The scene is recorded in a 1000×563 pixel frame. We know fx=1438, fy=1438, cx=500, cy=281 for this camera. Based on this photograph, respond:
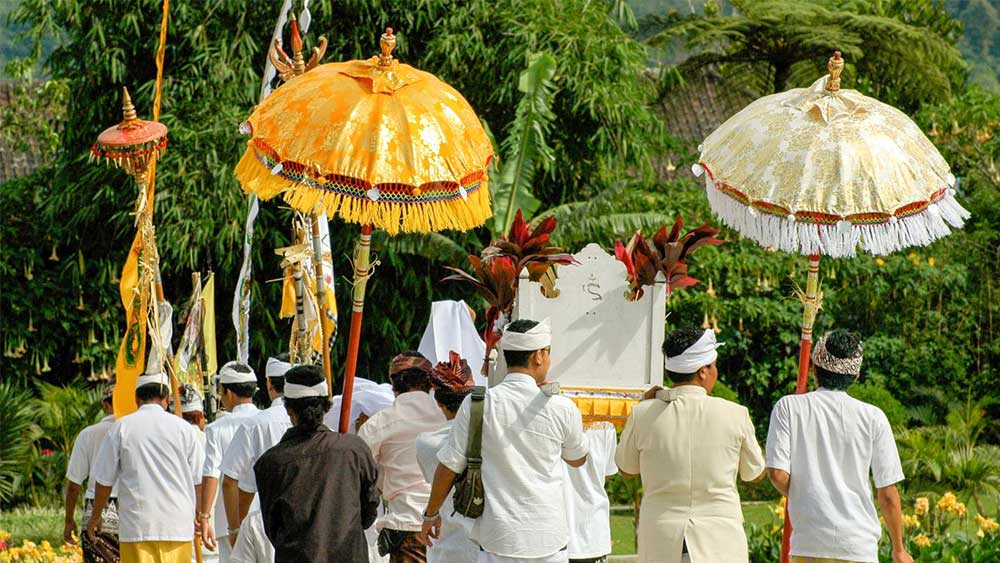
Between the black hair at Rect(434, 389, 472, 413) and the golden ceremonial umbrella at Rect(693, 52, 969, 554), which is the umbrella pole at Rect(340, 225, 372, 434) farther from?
the golden ceremonial umbrella at Rect(693, 52, 969, 554)

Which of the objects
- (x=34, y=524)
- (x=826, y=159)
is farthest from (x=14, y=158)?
(x=826, y=159)

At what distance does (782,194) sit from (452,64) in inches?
348

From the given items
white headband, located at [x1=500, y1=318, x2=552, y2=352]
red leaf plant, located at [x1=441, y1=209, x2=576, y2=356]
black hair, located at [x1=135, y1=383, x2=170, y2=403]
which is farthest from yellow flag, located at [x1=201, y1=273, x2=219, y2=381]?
white headband, located at [x1=500, y1=318, x2=552, y2=352]

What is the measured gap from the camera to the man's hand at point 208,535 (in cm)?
779

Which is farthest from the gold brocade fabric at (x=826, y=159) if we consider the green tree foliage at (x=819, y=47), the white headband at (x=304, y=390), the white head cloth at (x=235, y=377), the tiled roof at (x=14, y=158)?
the tiled roof at (x=14, y=158)

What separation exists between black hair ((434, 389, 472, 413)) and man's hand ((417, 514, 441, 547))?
1.66 ft

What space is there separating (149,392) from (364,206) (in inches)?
72.3

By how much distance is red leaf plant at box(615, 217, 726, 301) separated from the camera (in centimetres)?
692

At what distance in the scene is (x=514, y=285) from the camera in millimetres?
6953

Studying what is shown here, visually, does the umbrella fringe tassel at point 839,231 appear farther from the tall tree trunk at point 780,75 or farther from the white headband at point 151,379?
the tall tree trunk at point 780,75

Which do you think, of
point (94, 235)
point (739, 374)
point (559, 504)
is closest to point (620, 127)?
point (739, 374)

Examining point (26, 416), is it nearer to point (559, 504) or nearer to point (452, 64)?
point (452, 64)

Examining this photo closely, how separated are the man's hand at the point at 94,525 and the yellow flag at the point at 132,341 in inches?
27.2

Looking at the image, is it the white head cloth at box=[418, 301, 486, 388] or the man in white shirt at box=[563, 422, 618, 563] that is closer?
the man in white shirt at box=[563, 422, 618, 563]
